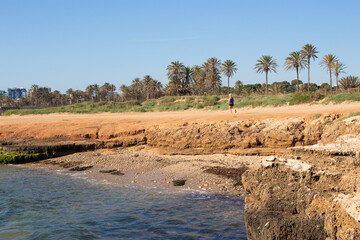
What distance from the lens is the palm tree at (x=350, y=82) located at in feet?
171

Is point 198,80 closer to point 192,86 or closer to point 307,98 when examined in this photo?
point 192,86

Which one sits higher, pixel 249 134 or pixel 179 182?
pixel 249 134

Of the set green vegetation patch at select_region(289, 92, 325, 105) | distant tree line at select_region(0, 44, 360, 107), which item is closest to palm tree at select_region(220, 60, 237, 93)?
distant tree line at select_region(0, 44, 360, 107)

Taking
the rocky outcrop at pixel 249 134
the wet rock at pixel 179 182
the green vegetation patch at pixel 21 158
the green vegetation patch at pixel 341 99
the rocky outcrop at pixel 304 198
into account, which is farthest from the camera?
the green vegetation patch at pixel 341 99

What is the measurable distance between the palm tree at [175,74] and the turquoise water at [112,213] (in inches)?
2620

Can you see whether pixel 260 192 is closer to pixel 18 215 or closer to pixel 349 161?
pixel 349 161

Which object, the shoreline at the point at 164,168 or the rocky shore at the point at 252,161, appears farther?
the shoreline at the point at 164,168

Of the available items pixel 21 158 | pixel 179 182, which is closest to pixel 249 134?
pixel 179 182

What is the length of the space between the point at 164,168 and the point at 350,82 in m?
49.4

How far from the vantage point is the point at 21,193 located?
1020 cm

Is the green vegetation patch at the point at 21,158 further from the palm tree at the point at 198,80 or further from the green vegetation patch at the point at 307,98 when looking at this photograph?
the palm tree at the point at 198,80

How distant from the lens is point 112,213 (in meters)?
8.05

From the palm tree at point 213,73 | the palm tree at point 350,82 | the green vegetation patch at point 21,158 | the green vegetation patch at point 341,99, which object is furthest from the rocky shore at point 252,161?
the palm tree at point 213,73

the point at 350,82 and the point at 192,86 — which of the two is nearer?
the point at 350,82
